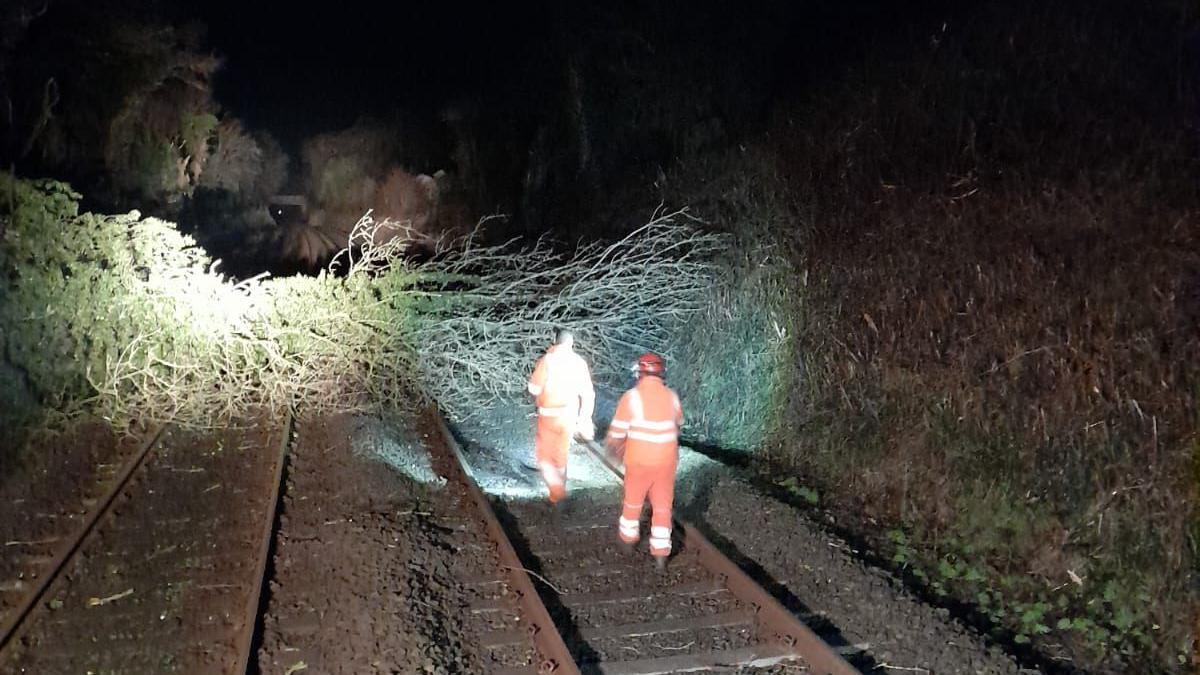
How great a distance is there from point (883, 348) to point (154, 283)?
30.0 ft

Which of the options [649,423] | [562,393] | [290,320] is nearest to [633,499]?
[649,423]

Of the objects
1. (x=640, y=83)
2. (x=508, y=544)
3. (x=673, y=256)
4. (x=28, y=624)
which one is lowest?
(x=28, y=624)

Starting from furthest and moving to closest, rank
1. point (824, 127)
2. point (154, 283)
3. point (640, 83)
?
point (640, 83) < point (154, 283) < point (824, 127)

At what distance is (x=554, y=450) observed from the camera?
8.52m

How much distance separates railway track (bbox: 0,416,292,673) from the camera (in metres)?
5.64

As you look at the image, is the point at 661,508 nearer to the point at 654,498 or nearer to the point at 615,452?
the point at 654,498

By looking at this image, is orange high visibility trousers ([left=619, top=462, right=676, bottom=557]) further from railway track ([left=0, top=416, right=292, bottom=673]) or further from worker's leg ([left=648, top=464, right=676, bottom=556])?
railway track ([left=0, top=416, right=292, bottom=673])

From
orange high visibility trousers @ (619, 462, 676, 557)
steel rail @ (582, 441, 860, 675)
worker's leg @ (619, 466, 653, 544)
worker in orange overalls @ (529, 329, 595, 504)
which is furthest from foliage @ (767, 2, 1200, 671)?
worker in orange overalls @ (529, 329, 595, 504)

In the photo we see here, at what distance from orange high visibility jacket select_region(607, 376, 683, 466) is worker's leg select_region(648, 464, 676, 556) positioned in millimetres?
96

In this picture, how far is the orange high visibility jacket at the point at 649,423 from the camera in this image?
22.6 feet

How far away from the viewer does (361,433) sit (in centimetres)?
1084

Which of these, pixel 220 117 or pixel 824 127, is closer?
pixel 824 127

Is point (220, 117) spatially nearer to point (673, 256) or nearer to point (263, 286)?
point (263, 286)

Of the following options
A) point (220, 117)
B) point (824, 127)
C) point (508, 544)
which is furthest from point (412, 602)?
point (220, 117)
